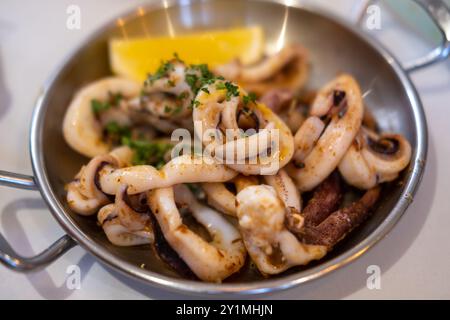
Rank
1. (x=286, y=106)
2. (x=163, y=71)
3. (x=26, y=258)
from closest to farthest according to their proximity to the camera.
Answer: (x=26, y=258) < (x=163, y=71) < (x=286, y=106)

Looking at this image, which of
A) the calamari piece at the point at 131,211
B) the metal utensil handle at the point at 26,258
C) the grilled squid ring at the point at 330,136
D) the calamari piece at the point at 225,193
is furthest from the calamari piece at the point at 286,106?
the metal utensil handle at the point at 26,258

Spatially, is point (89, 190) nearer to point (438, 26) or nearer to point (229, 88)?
point (229, 88)

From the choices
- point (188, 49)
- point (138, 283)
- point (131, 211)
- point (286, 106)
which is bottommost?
point (138, 283)

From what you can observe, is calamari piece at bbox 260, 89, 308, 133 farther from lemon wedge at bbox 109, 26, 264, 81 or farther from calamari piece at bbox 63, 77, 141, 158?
calamari piece at bbox 63, 77, 141, 158

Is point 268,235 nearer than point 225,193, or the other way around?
point 268,235

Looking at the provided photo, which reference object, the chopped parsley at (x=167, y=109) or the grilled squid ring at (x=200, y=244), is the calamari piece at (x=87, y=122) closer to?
the chopped parsley at (x=167, y=109)

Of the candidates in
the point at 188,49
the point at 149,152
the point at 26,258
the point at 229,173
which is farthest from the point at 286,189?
the point at 188,49

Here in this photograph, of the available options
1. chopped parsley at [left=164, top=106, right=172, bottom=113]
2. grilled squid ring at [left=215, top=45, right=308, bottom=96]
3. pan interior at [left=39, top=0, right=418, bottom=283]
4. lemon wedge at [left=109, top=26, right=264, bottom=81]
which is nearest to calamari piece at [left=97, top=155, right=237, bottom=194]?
pan interior at [left=39, top=0, right=418, bottom=283]
